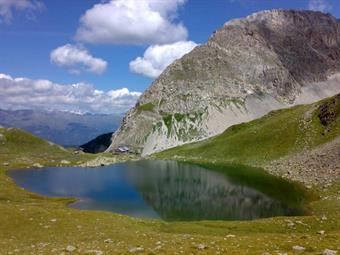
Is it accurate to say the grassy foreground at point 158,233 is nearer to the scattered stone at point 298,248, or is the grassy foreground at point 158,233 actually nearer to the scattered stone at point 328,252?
the scattered stone at point 298,248

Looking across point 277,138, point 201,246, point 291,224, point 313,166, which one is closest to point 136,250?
point 201,246

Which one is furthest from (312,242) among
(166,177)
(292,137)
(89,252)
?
(292,137)

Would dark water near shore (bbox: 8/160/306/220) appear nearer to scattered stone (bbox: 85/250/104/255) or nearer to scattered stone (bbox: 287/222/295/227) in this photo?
scattered stone (bbox: 287/222/295/227)

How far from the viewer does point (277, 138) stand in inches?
6029

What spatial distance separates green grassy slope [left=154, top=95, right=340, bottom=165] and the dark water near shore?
14.7 metres

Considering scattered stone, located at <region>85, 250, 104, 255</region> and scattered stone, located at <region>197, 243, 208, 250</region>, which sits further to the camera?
scattered stone, located at <region>197, 243, 208, 250</region>

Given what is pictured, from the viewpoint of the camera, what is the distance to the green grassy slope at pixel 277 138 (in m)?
135

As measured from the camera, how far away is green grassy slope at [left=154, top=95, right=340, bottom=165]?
442 ft

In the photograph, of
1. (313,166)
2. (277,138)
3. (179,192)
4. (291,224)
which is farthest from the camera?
(277,138)

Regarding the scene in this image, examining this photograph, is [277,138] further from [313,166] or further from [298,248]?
[298,248]

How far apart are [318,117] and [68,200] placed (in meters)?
101

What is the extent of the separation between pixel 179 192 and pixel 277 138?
227ft

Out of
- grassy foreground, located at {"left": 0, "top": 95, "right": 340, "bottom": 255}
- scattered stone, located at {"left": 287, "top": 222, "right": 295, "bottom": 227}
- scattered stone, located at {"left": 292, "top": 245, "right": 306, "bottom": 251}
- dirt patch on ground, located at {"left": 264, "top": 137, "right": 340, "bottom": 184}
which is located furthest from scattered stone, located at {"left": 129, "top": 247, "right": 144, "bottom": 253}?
dirt patch on ground, located at {"left": 264, "top": 137, "right": 340, "bottom": 184}

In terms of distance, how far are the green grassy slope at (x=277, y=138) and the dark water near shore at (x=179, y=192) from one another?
577 inches
